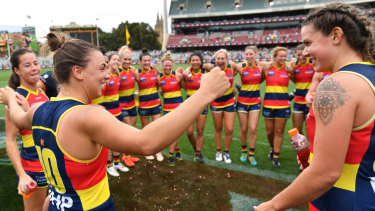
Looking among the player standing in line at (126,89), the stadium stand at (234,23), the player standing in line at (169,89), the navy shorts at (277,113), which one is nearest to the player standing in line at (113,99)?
the player standing in line at (126,89)

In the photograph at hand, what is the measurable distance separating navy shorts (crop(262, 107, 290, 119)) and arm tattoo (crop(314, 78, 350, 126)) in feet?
12.9

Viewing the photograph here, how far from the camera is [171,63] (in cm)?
557

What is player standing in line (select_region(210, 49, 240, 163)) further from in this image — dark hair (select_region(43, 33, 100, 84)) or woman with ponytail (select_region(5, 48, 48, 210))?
dark hair (select_region(43, 33, 100, 84))

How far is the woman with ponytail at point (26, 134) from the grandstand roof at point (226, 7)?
144 ft

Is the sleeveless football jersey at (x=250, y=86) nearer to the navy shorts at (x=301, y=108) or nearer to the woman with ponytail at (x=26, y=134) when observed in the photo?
the navy shorts at (x=301, y=108)

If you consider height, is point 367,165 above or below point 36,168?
above

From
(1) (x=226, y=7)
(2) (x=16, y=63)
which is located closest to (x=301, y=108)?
(2) (x=16, y=63)

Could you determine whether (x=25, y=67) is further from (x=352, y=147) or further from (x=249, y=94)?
(x=249, y=94)

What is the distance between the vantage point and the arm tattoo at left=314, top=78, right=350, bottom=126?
121 cm

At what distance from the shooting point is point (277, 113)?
5047 mm

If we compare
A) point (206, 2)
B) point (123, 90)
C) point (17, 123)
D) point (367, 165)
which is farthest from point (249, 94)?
point (206, 2)

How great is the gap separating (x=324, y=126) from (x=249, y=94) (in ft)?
13.7

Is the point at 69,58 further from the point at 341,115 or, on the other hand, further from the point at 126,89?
the point at 126,89

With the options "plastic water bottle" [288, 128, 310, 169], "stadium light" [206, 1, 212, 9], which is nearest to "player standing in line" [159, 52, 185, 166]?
"plastic water bottle" [288, 128, 310, 169]
